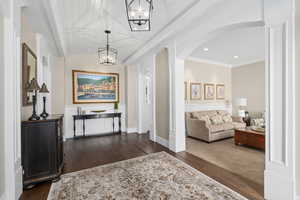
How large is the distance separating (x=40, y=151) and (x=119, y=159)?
143cm

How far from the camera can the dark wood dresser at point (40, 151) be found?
200cm

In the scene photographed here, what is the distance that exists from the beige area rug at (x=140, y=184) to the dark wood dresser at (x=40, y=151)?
252 millimetres

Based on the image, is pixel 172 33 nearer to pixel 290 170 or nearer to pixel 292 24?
pixel 292 24

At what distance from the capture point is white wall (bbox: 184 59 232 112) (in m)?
5.75

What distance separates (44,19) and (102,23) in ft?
3.58

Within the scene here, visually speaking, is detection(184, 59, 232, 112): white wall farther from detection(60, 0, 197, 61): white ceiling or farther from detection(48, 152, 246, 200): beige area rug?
detection(48, 152, 246, 200): beige area rug

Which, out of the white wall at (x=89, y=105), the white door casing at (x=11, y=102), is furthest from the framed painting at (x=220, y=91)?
the white door casing at (x=11, y=102)

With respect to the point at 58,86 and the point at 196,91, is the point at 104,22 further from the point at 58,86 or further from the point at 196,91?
the point at 196,91

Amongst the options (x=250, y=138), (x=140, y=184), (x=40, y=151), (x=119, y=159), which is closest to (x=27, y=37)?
(x=40, y=151)

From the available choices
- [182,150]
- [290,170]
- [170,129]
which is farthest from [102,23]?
[290,170]

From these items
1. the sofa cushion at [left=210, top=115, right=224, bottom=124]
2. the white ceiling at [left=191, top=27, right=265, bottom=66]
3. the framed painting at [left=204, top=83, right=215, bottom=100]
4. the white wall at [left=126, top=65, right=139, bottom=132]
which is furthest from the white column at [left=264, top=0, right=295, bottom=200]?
the framed painting at [left=204, top=83, right=215, bottom=100]

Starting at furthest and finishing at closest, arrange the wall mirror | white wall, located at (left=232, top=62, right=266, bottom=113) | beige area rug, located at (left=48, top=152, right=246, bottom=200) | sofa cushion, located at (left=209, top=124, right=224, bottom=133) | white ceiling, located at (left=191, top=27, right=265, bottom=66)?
white wall, located at (left=232, top=62, right=266, bottom=113) → sofa cushion, located at (left=209, top=124, right=224, bottom=133) → white ceiling, located at (left=191, top=27, right=265, bottom=66) → the wall mirror → beige area rug, located at (left=48, top=152, right=246, bottom=200)

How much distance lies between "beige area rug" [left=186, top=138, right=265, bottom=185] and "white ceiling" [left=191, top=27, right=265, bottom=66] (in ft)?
8.97

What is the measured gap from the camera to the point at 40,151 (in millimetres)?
2094
